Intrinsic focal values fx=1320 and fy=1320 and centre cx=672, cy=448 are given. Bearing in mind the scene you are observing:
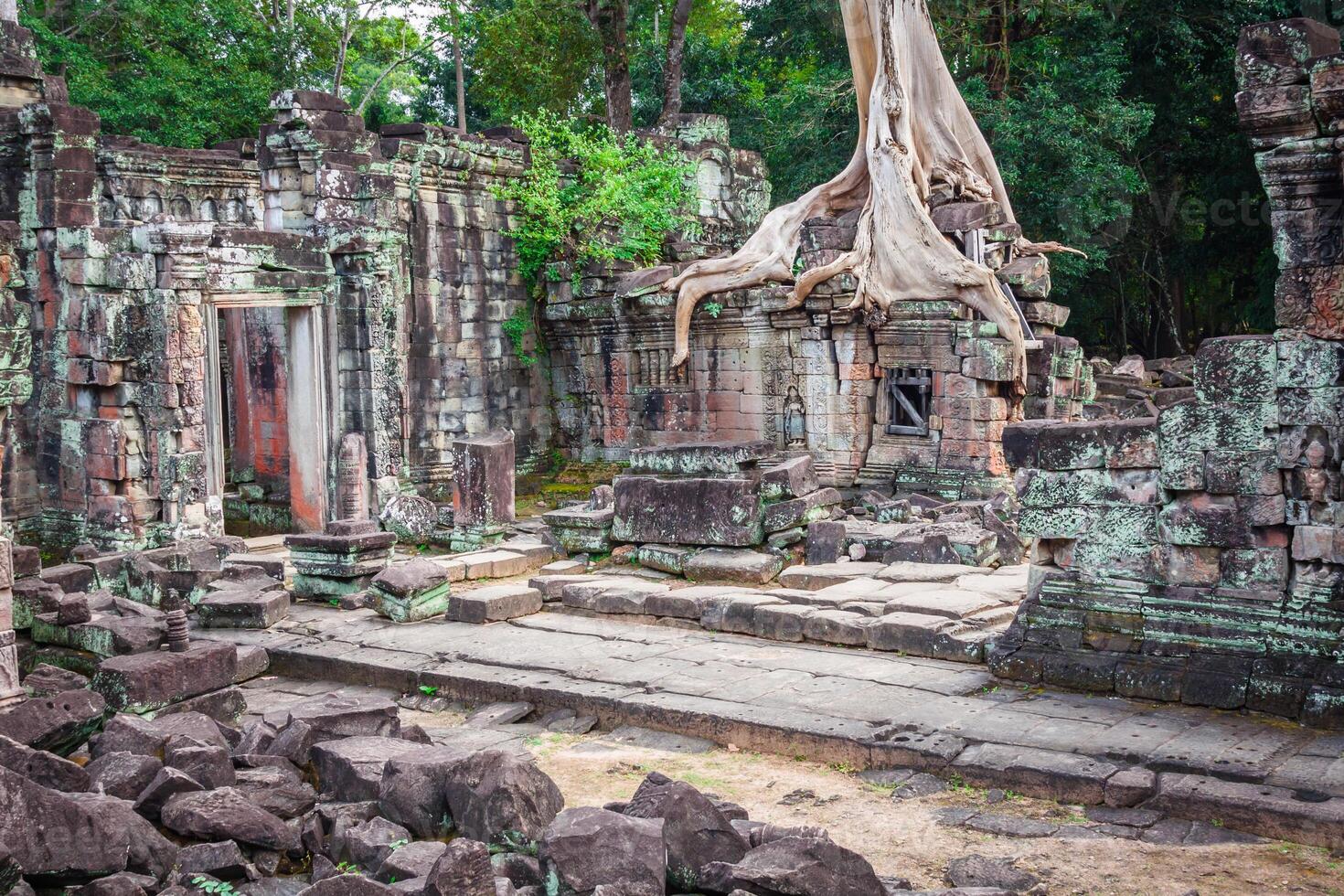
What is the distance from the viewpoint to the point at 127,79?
72.4 ft

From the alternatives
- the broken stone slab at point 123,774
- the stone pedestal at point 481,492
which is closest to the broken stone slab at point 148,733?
the broken stone slab at point 123,774

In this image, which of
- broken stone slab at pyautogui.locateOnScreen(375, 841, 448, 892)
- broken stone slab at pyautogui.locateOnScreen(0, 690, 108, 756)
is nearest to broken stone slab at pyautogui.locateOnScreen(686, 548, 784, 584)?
broken stone slab at pyautogui.locateOnScreen(0, 690, 108, 756)

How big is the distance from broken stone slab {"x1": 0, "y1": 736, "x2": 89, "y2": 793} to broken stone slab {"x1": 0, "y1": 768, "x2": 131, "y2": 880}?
2.87ft

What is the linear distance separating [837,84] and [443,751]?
1681cm

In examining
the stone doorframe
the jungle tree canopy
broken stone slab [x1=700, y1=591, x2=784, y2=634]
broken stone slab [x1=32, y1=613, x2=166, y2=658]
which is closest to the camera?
broken stone slab [x1=32, y1=613, x2=166, y2=658]

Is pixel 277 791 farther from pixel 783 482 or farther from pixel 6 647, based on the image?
pixel 783 482

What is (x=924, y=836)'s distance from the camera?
609cm


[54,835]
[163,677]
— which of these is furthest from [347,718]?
[54,835]

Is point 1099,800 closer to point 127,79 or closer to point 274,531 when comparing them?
point 274,531

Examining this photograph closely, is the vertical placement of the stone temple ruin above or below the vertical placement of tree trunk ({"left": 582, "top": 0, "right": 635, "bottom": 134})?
below

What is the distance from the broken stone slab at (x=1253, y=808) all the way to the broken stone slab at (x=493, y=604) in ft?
18.3

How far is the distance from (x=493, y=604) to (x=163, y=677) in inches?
117

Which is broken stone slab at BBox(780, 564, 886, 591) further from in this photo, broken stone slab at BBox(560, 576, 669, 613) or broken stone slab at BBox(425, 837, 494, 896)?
broken stone slab at BBox(425, 837, 494, 896)

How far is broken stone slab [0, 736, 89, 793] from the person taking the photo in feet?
20.6
